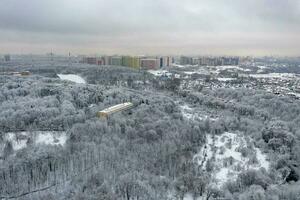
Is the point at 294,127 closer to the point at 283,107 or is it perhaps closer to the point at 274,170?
the point at 283,107

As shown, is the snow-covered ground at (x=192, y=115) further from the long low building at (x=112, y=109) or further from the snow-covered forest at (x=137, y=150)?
the long low building at (x=112, y=109)

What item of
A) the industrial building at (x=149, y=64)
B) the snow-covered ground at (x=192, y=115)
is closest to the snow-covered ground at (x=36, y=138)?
the snow-covered ground at (x=192, y=115)

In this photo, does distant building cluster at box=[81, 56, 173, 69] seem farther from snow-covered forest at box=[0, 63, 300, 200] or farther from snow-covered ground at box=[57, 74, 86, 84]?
snow-covered forest at box=[0, 63, 300, 200]

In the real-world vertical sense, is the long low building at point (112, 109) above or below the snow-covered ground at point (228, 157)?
above

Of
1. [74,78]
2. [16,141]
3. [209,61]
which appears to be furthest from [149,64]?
[16,141]

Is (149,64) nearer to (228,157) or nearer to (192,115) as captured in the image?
(192,115)

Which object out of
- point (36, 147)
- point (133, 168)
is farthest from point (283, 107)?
point (36, 147)
